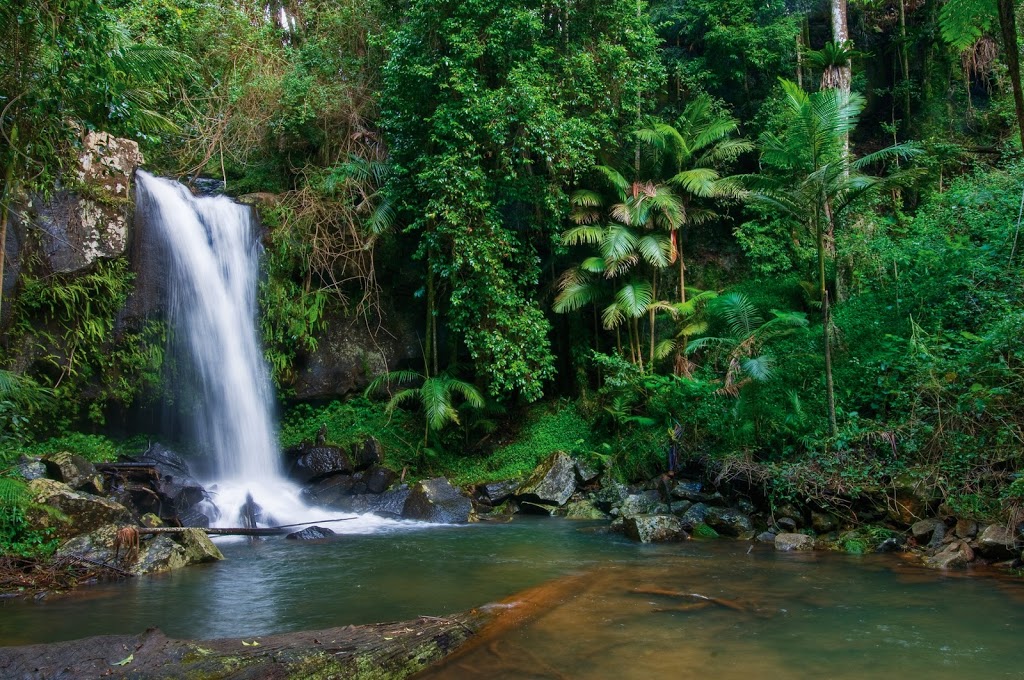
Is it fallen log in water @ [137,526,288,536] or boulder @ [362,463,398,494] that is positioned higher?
boulder @ [362,463,398,494]

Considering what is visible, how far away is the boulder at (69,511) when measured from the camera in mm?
7051

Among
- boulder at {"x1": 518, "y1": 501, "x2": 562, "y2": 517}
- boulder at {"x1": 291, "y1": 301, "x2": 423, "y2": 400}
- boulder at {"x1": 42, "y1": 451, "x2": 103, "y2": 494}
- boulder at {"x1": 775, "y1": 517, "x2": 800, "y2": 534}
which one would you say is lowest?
boulder at {"x1": 518, "y1": 501, "x2": 562, "y2": 517}

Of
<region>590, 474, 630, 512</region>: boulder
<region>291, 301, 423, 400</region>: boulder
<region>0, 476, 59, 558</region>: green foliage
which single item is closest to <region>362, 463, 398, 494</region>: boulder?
<region>291, 301, 423, 400</region>: boulder

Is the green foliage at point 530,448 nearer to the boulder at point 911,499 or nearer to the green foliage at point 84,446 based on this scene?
the boulder at point 911,499

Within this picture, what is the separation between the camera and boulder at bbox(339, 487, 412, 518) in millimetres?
10953

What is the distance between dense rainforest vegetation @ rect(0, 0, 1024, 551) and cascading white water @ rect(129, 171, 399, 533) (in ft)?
1.92

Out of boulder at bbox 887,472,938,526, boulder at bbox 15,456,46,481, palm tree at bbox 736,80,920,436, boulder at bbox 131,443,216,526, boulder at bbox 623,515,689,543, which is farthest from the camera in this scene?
boulder at bbox 131,443,216,526

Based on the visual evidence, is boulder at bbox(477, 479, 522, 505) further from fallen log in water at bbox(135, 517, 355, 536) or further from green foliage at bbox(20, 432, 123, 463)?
green foliage at bbox(20, 432, 123, 463)

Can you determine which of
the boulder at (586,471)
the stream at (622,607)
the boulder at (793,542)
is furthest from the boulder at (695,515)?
the boulder at (586,471)

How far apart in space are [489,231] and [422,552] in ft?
20.3

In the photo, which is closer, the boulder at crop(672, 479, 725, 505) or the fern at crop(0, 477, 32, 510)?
the fern at crop(0, 477, 32, 510)

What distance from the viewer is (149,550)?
23.8 ft

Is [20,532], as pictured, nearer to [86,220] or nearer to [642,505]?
[86,220]

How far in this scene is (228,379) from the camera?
12.1 m
